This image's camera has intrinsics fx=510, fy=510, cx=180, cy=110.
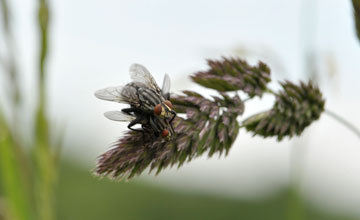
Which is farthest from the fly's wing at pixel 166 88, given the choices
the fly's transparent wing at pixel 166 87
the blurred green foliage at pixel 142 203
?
the blurred green foliage at pixel 142 203

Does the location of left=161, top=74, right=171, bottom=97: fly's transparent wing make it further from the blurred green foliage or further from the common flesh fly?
the blurred green foliage

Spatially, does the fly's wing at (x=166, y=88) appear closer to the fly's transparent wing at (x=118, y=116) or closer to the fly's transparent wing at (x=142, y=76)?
the fly's transparent wing at (x=142, y=76)

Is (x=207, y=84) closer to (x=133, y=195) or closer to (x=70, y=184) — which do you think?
(x=70, y=184)

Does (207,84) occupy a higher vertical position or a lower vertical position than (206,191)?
lower

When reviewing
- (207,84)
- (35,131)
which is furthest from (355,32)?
(35,131)

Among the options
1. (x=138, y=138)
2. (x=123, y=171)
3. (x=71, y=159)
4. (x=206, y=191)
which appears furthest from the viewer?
(x=206, y=191)

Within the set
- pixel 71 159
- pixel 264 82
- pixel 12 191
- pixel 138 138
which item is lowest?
pixel 12 191

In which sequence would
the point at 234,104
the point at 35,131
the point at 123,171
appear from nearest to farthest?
the point at 123,171, the point at 234,104, the point at 35,131

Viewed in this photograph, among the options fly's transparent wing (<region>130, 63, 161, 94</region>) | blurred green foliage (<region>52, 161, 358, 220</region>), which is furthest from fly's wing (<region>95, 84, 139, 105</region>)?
blurred green foliage (<region>52, 161, 358, 220</region>)

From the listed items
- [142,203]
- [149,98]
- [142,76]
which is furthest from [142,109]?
[142,203]
